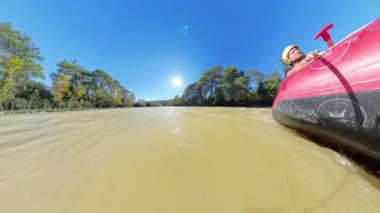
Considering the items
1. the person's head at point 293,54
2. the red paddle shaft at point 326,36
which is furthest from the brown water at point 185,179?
the person's head at point 293,54

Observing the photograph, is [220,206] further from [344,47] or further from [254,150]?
[344,47]

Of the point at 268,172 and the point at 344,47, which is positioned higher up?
the point at 344,47

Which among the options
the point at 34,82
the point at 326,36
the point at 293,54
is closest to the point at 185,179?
the point at 326,36

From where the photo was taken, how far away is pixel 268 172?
4.62ft

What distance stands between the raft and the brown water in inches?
8.9

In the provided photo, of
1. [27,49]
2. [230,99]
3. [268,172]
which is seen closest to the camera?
[268,172]

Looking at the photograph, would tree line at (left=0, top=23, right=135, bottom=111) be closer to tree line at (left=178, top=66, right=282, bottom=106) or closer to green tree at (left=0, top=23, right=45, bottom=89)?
green tree at (left=0, top=23, right=45, bottom=89)

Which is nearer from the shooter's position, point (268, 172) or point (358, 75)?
point (268, 172)

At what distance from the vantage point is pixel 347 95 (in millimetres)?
1590

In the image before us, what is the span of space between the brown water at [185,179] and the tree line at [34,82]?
23.6 m

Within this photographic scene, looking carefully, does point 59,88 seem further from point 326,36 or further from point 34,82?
point 326,36

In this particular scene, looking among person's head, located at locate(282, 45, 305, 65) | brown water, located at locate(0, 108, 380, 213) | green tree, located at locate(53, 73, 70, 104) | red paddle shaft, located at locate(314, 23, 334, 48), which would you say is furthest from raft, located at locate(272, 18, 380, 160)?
green tree, located at locate(53, 73, 70, 104)

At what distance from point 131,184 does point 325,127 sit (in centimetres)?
197

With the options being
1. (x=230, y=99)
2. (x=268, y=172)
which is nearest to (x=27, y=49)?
(x=230, y=99)
